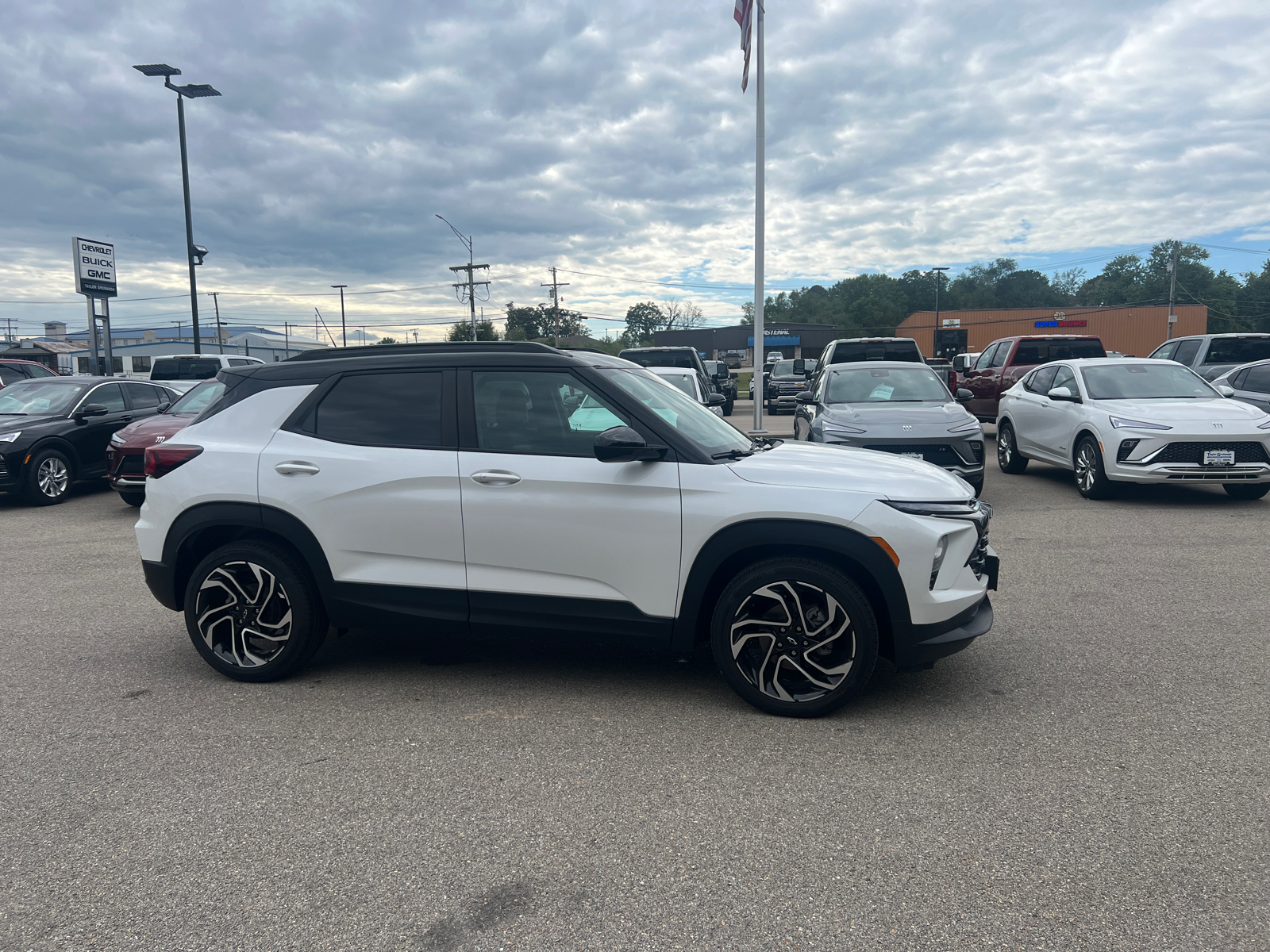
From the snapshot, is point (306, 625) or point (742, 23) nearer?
point (306, 625)

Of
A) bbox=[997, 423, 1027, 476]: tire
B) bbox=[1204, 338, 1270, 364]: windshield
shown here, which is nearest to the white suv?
bbox=[997, 423, 1027, 476]: tire

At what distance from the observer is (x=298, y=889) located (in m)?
2.62

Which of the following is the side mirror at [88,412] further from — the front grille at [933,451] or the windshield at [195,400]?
the front grille at [933,451]

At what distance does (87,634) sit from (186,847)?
123 inches

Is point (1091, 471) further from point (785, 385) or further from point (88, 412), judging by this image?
point (785, 385)

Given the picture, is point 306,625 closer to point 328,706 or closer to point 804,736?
point 328,706

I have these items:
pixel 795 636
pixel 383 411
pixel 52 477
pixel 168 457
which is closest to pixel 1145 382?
pixel 795 636

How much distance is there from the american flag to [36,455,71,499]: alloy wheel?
15208mm

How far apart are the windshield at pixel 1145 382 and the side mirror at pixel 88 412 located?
42.5ft

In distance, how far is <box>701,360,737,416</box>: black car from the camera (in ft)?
68.9

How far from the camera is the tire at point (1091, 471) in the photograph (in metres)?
9.54

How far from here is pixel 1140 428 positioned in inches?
358

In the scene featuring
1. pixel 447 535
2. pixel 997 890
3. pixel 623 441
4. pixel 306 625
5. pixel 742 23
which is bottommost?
pixel 997 890

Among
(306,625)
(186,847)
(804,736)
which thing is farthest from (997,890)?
(306,625)
